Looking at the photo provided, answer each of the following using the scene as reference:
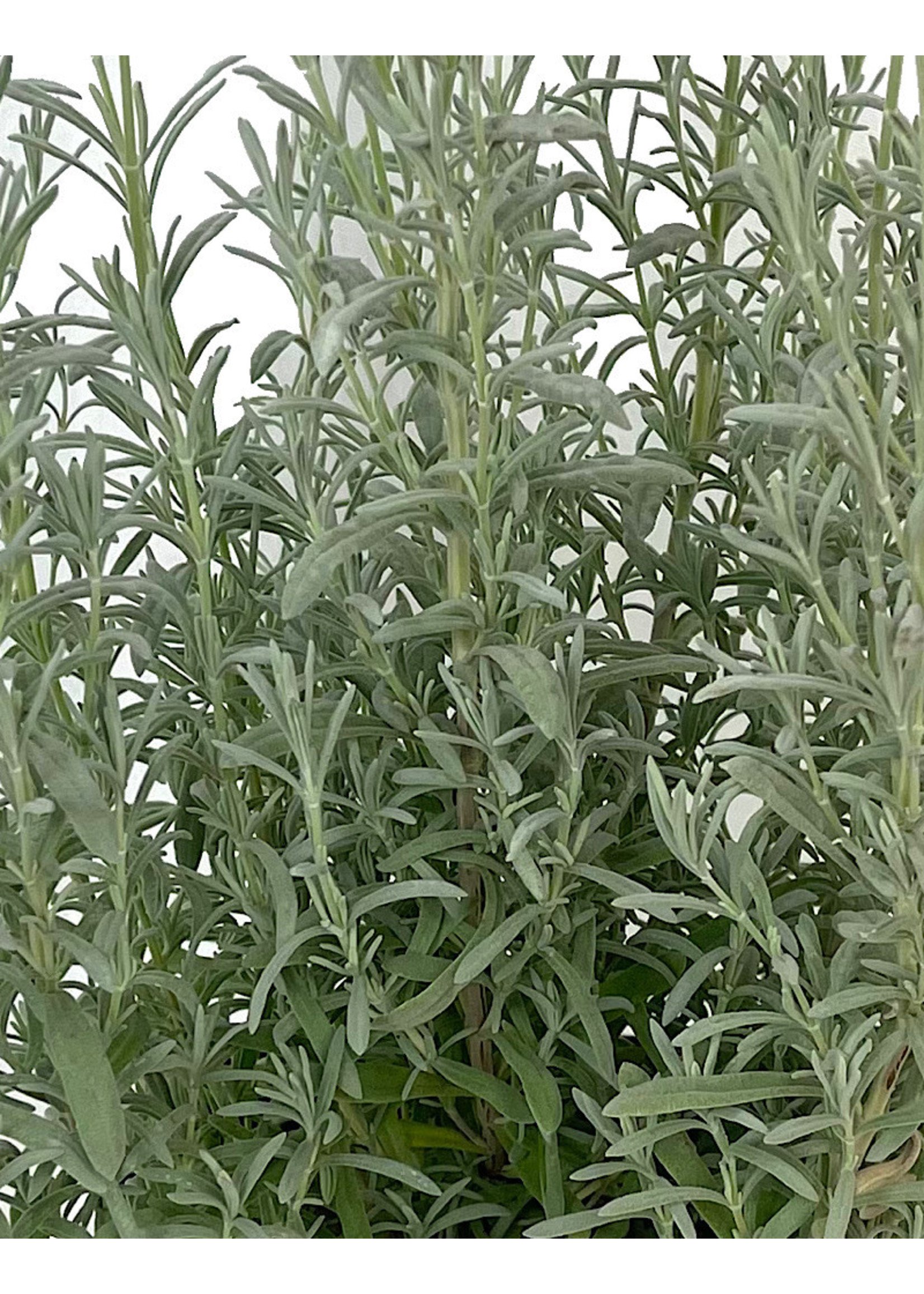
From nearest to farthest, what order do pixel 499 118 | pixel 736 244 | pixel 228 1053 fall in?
pixel 499 118, pixel 228 1053, pixel 736 244

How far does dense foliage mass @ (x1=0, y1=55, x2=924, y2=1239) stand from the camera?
0.41 m

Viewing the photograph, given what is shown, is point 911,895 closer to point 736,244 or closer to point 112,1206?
point 112,1206

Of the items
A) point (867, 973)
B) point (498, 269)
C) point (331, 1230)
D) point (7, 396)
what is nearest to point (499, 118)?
point (498, 269)

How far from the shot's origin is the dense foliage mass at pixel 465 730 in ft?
1.34

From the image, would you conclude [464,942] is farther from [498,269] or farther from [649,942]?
[498,269]

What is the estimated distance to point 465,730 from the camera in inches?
18.6

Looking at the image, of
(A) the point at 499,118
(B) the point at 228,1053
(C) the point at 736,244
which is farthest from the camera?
(C) the point at 736,244

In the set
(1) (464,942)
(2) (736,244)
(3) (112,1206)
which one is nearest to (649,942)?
(1) (464,942)

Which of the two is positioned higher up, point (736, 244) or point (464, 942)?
point (736, 244)

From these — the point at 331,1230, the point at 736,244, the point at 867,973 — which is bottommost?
the point at 331,1230

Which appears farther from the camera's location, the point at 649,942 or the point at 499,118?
the point at 649,942

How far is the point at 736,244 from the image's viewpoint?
0.99 m

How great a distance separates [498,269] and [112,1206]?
1.04 feet

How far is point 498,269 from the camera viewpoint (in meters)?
0.44
